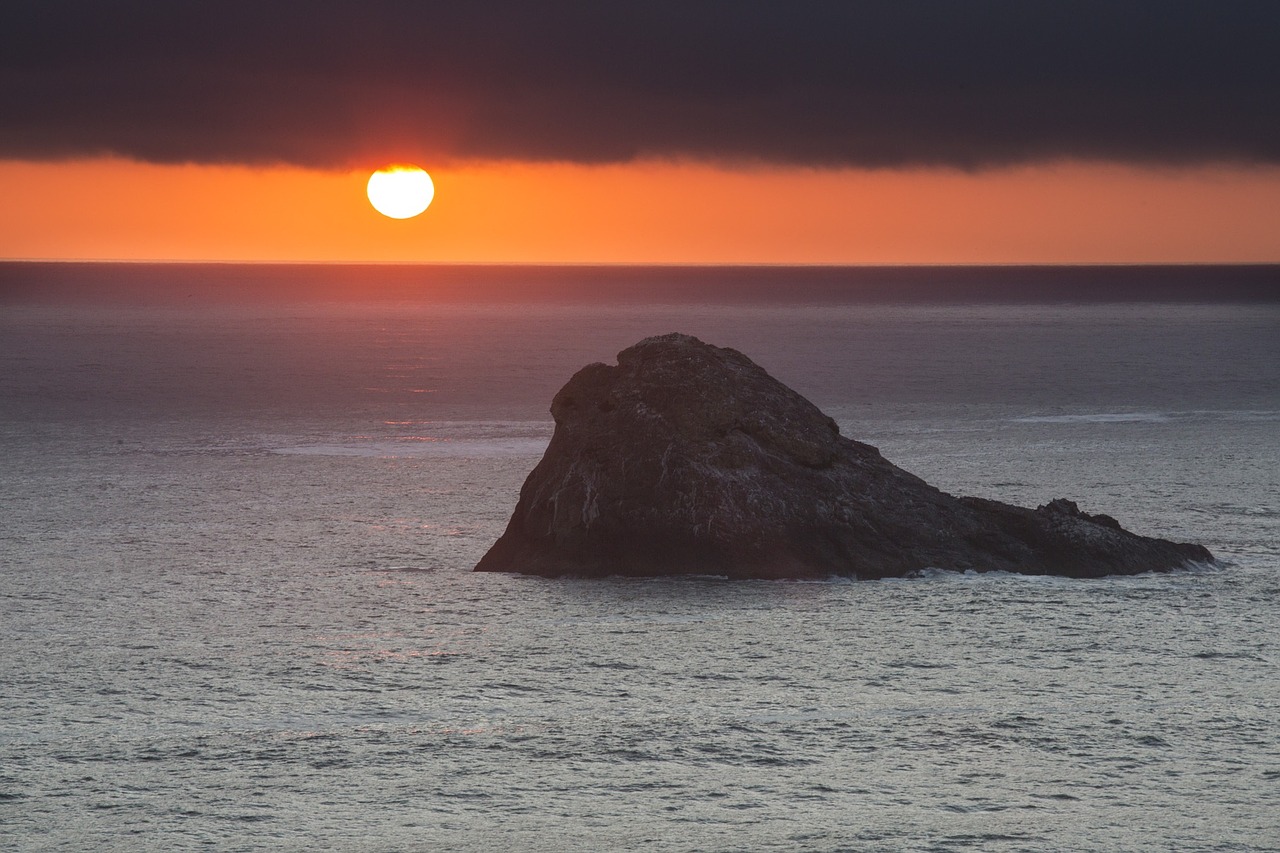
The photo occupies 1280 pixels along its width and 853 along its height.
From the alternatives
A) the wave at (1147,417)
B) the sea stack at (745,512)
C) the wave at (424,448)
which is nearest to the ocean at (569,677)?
the wave at (424,448)

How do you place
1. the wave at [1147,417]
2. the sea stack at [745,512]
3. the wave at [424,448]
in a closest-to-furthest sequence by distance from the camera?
the sea stack at [745,512], the wave at [424,448], the wave at [1147,417]

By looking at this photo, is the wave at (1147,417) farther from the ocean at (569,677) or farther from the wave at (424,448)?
the wave at (424,448)

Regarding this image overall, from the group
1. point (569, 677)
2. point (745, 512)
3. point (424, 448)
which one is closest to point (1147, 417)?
point (424, 448)

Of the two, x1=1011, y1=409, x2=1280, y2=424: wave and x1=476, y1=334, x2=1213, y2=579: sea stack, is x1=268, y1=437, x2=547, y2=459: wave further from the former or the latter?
x1=1011, y1=409, x2=1280, y2=424: wave

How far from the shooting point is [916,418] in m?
25.9

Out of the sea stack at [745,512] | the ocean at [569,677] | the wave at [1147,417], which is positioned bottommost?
the ocean at [569,677]

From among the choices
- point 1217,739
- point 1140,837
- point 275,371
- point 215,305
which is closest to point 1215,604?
point 1217,739

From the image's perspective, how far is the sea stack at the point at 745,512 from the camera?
11781 millimetres

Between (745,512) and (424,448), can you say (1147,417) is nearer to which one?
(424,448)

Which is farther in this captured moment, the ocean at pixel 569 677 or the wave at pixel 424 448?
the wave at pixel 424 448

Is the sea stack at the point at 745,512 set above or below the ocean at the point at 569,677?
above

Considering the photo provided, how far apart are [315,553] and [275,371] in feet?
95.8

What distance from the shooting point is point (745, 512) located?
11875 mm

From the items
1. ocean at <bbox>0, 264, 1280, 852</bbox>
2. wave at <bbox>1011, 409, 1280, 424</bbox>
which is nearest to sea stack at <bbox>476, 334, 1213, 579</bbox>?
ocean at <bbox>0, 264, 1280, 852</bbox>
